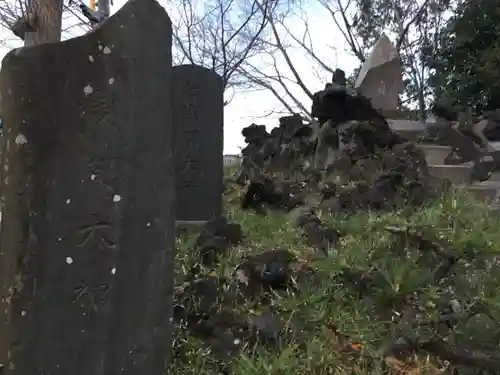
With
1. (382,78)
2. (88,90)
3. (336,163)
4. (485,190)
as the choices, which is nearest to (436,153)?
(485,190)

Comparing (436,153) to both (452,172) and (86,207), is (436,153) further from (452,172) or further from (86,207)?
(86,207)

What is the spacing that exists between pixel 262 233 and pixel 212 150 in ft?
3.45

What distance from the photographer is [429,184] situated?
17.6 feet

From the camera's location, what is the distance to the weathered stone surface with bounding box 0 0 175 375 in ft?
7.52

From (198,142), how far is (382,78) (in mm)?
3533

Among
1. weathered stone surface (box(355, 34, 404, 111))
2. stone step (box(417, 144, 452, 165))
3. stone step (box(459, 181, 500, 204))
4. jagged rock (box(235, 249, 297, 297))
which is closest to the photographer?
jagged rock (box(235, 249, 297, 297))

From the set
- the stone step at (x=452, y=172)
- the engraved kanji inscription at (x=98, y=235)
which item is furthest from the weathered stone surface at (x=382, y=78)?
the engraved kanji inscription at (x=98, y=235)

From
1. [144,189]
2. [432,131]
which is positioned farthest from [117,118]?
[432,131]

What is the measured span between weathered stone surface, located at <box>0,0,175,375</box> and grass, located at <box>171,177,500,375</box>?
53cm

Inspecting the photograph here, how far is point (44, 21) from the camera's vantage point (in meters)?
8.03

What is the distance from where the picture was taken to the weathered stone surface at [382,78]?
7.81 meters

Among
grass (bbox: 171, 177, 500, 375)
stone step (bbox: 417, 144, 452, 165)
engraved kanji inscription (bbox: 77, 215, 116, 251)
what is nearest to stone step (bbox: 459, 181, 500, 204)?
stone step (bbox: 417, 144, 452, 165)

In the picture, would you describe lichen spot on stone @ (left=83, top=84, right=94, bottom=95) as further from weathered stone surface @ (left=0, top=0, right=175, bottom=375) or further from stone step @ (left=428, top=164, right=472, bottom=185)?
stone step @ (left=428, top=164, right=472, bottom=185)

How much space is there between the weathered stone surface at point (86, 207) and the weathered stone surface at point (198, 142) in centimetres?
266
